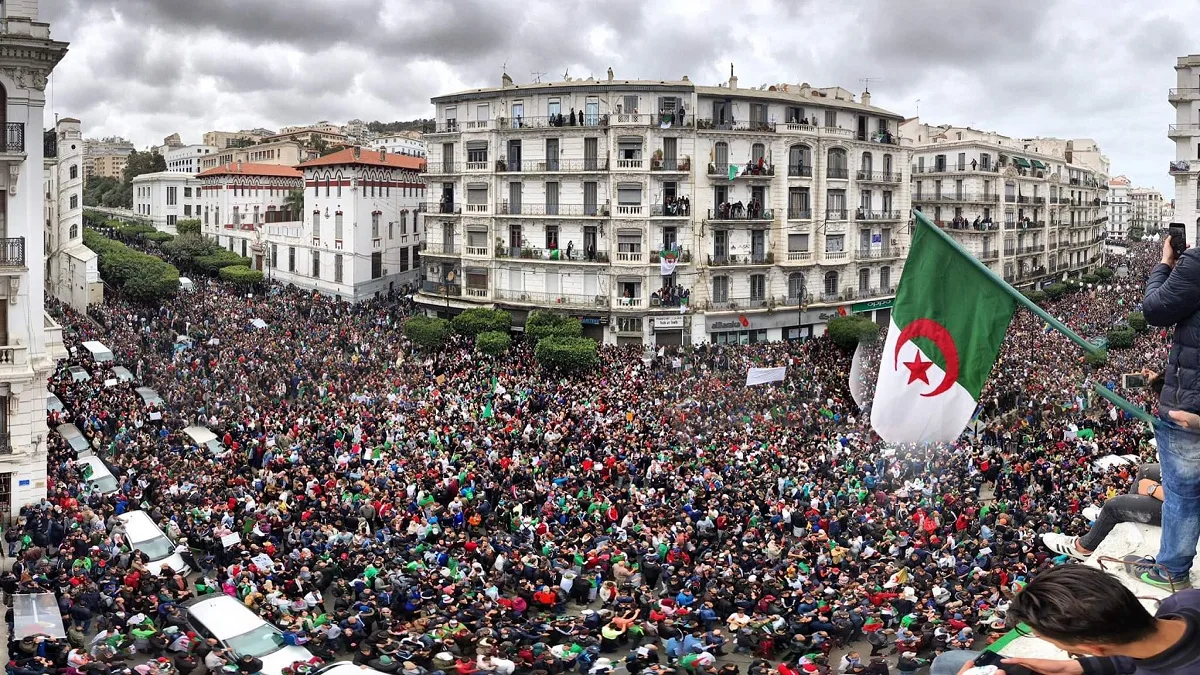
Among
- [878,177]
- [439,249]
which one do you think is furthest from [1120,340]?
[439,249]

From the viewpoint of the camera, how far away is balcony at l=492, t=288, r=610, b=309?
164 feet

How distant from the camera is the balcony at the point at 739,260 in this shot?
5056 cm

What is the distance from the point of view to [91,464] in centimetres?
2723

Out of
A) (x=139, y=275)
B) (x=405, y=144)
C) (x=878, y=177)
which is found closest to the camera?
(x=139, y=275)

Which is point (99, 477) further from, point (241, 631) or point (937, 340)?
point (937, 340)

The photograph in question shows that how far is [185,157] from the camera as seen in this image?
463 ft

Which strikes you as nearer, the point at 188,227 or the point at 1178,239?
the point at 1178,239

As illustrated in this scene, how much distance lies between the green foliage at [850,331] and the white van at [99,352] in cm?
3130

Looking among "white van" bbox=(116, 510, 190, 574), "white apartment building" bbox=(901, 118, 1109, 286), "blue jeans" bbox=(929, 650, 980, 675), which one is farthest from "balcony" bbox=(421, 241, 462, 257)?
"blue jeans" bbox=(929, 650, 980, 675)

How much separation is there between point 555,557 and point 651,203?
31002 mm

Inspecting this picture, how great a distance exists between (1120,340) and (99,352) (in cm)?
4474

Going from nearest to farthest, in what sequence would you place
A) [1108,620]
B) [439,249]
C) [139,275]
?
[1108,620] < [139,275] < [439,249]

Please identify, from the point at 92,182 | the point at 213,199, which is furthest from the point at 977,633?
the point at 92,182

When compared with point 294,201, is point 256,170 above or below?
above
